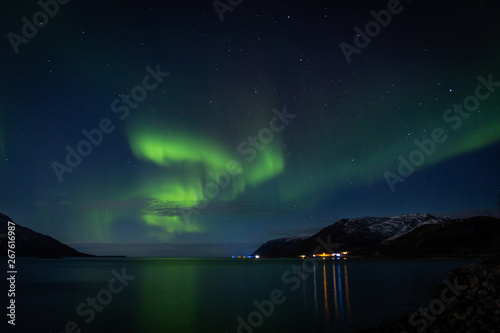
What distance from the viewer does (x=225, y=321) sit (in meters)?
32.2

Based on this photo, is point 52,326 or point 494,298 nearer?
point 494,298

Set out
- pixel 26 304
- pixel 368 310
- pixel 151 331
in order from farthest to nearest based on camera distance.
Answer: pixel 26 304
pixel 368 310
pixel 151 331

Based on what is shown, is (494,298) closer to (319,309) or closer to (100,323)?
(319,309)

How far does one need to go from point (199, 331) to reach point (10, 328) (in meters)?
14.9

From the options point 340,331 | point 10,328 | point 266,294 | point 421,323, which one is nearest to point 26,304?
point 10,328

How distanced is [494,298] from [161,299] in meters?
36.3

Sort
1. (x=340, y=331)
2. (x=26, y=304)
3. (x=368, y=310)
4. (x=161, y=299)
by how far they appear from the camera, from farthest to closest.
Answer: (x=161, y=299), (x=26, y=304), (x=368, y=310), (x=340, y=331)

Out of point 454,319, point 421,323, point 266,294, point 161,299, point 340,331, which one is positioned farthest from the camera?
point 266,294

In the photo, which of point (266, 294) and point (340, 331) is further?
point (266, 294)

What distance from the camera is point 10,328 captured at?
30.6m

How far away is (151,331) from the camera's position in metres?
29.3

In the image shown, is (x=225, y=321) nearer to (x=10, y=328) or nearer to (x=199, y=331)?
(x=199, y=331)

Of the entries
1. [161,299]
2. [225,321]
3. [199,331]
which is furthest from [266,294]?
[199,331]

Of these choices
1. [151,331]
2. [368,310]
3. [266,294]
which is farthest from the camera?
[266,294]
